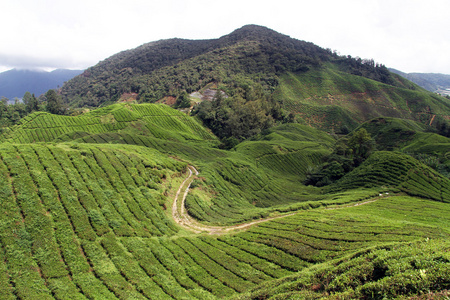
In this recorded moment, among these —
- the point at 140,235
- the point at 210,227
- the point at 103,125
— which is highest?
the point at 103,125

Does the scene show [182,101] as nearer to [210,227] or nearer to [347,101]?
[347,101]

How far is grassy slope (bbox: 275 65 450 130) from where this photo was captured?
5989 inches

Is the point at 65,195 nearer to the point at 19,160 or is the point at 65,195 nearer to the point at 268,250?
the point at 19,160

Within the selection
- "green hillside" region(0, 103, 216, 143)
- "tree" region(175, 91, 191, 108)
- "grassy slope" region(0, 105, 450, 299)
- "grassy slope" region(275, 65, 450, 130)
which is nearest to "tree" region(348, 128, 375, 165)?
"grassy slope" region(0, 105, 450, 299)

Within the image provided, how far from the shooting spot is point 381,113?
161125 mm

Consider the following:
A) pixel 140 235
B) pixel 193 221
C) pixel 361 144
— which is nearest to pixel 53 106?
pixel 193 221

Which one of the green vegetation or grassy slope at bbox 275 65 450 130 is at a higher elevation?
grassy slope at bbox 275 65 450 130

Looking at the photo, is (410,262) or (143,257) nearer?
(410,262)

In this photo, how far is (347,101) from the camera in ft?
564

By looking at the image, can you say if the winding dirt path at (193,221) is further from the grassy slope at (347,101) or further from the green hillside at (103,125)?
the grassy slope at (347,101)

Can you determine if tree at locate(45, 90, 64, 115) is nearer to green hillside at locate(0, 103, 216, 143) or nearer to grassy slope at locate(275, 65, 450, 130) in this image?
green hillside at locate(0, 103, 216, 143)

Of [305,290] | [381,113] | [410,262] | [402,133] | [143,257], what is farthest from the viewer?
[381,113]

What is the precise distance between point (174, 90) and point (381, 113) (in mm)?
147748

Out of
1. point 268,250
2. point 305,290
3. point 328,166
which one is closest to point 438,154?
point 328,166
